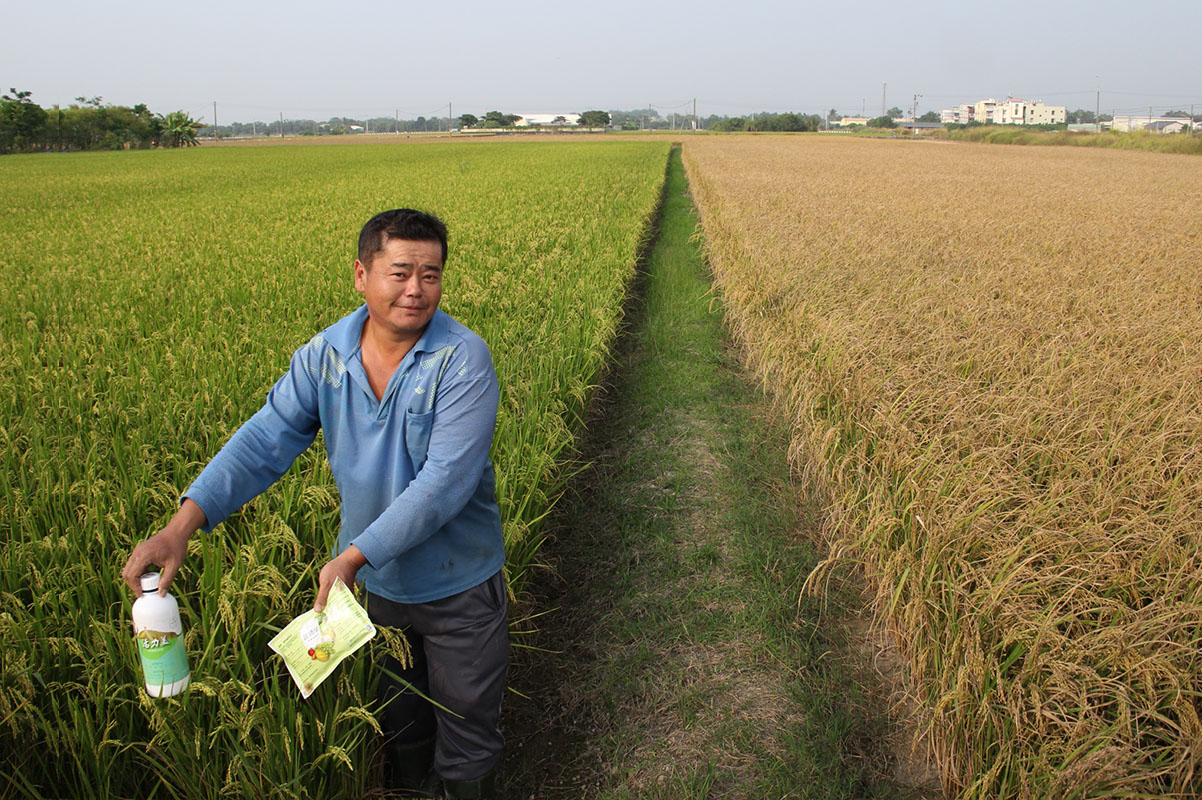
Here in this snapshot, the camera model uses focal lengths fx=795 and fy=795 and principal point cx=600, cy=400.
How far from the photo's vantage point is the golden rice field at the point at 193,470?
5.10ft

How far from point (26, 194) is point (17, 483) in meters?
13.7

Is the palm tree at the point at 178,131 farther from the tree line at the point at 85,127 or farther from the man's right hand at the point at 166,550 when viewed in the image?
the man's right hand at the point at 166,550

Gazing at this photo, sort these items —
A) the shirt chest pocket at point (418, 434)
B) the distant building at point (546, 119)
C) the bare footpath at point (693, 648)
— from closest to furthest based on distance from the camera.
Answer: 1. the shirt chest pocket at point (418, 434)
2. the bare footpath at point (693, 648)
3. the distant building at point (546, 119)

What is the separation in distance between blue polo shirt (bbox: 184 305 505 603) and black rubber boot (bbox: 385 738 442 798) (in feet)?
1.44

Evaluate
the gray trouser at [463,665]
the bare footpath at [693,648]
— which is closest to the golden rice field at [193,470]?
the gray trouser at [463,665]

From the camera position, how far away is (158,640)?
Result: 144cm

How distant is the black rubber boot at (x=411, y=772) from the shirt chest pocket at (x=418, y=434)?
769 millimetres

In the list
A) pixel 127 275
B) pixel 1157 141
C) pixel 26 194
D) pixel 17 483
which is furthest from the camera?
pixel 1157 141

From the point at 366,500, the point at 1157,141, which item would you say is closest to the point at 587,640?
the point at 366,500

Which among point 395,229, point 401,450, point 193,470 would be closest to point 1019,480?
point 401,450

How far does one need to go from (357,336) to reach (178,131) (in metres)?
55.8

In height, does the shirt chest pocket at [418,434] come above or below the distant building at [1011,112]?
below

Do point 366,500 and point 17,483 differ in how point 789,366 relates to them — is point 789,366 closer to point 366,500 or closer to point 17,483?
point 366,500

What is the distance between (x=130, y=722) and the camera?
158cm
